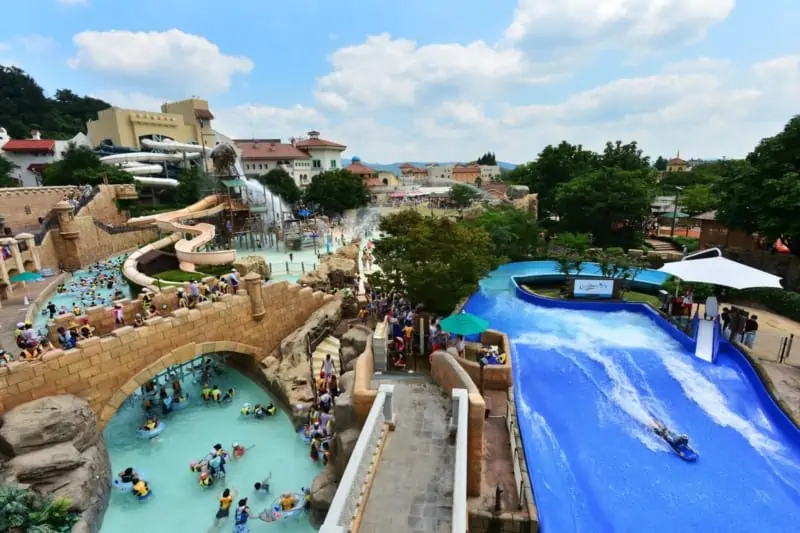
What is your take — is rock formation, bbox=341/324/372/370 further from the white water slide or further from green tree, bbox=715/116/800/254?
the white water slide

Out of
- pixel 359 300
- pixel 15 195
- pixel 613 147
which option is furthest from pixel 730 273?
pixel 15 195

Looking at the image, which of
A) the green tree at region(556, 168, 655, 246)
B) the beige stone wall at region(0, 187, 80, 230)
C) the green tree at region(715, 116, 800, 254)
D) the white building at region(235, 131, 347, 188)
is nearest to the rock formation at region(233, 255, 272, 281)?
the beige stone wall at region(0, 187, 80, 230)

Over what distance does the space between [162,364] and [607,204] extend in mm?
31317

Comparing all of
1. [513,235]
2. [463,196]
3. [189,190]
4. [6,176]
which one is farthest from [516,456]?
[6,176]

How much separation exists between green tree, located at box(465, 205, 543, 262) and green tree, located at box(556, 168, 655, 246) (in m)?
5.12

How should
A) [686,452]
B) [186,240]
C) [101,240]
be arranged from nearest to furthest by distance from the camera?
[686,452] → [186,240] → [101,240]

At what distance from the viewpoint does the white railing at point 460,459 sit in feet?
17.7

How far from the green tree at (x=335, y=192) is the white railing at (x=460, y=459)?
44951 mm

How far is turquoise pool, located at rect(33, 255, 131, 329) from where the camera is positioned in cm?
Result: 2131

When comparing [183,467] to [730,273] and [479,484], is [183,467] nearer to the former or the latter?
[479,484]

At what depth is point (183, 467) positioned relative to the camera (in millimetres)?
11461

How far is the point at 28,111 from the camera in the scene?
6794 cm

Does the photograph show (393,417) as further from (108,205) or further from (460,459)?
(108,205)

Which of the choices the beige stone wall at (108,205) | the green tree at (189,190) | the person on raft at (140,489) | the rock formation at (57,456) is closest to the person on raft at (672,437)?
the person on raft at (140,489)
